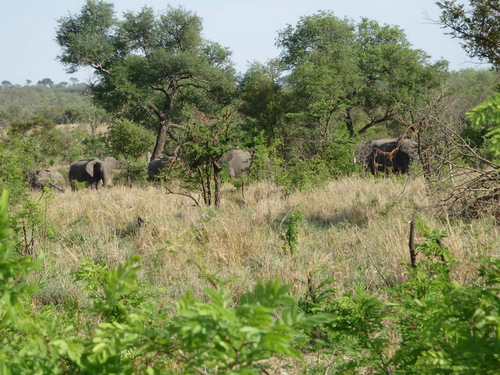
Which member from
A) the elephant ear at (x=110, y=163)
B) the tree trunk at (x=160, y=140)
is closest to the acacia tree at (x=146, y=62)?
the tree trunk at (x=160, y=140)

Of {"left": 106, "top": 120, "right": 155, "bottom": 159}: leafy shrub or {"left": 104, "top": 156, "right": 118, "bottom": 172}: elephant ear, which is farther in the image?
{"left": 106, "top": 120, "right": 155, "bottom": 159}: leafy shrub

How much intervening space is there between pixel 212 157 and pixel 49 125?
2434cm

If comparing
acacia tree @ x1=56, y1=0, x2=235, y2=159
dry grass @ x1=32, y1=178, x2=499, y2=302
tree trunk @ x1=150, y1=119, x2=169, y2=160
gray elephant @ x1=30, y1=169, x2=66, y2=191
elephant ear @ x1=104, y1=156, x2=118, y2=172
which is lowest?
dry grass @ x1=32, y1=178, x2=499, y2=302

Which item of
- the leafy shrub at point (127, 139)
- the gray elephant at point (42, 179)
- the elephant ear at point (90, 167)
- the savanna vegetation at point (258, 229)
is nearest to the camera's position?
the savanna vegetation at point (258, 229)

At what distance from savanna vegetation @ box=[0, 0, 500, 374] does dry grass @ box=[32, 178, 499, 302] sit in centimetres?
4

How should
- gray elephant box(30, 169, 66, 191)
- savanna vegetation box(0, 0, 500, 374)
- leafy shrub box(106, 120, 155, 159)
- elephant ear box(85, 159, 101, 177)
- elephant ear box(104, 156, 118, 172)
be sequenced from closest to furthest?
savanna vegetation box(0, 0, 500, 374), gray elephant box(30, 169, 66, 191), elephant ear box(85, 159, 101, 177), elephant ear box(104, 156, 118, 172), leafy shrub box(106, 120, 155, 159)

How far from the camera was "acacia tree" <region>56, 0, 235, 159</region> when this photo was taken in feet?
74.5

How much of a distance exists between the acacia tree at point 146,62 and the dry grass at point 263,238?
13891mm

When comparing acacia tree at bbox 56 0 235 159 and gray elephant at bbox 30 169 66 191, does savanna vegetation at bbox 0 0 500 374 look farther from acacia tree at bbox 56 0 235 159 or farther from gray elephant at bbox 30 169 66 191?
gray elephant at bbox 30 169 66 191

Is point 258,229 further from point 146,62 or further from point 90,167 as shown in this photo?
point 146,62

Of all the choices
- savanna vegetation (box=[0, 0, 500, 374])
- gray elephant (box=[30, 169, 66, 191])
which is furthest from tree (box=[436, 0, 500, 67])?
gray elephant (box=[30, 169, 66, 191])

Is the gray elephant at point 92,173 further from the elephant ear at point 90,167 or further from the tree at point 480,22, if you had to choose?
the tree at point 480,22

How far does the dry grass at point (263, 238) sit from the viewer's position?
4.60m

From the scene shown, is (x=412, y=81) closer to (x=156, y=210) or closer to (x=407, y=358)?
(x=156, y=210)
